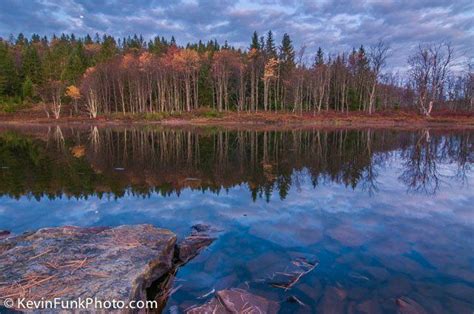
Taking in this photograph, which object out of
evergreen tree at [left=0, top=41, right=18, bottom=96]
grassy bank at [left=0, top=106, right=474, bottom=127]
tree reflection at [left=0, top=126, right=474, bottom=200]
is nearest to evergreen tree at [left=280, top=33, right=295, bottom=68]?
grassy bank at [left=0, top=106, right=474, bottom=127]

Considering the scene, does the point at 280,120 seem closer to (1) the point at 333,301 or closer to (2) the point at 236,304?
(1) the point at 333,301

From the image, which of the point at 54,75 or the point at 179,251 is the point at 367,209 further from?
the point at 54,75

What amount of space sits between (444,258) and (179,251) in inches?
207

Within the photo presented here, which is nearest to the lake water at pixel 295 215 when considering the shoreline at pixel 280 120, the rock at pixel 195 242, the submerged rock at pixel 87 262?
the rock at pixel 195 242

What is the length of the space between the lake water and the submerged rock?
647 mm

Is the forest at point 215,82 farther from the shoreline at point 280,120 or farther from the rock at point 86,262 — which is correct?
the rock at point 86,262

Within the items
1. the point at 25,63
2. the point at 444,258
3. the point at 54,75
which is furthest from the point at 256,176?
the point at 25,63

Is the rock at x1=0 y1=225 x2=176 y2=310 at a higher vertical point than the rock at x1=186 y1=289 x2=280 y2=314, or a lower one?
higher

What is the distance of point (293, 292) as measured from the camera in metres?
5.34

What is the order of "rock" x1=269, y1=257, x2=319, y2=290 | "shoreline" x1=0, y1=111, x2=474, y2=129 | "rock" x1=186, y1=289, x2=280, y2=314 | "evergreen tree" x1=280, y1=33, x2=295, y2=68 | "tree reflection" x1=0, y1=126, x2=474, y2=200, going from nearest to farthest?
"rock" x1=186, y1=289, x2=280, y2=314 < "rock" x1=269, y1=257, x2=319, y2=290 < "tree reflection" x1=0, y1=126, x2=474, y2=200 < "shoreline" x1=0, y1=111, x2=474, y2=129 < "evergreen tree" x1=280, y1=33, x2=295, y2=68

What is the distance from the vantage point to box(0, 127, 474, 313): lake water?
5480 millimetres

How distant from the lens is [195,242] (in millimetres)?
7191

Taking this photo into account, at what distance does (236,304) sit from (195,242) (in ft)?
8.48

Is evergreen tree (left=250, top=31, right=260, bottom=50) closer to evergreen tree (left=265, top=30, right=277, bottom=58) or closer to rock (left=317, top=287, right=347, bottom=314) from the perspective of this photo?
evergreen tree (left=265, top=30, right=277, bottom=58)
